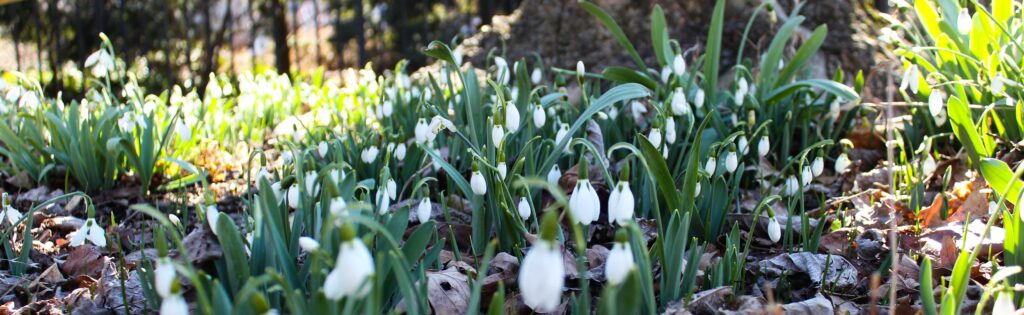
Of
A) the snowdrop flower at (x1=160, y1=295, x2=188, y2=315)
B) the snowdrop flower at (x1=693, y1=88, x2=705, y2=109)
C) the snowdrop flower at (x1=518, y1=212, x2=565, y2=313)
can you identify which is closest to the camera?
the snowdrop flower at (x1=518, y1=212, x2=565, y2=313)

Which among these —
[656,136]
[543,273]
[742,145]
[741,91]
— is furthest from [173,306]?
[741,91]

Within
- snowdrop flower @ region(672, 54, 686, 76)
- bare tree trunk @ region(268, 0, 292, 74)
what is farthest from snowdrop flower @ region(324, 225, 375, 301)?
bare tree trunk @ region(268, 0, 292, 74)

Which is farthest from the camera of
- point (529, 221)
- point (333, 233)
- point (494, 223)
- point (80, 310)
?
point (529, 221)

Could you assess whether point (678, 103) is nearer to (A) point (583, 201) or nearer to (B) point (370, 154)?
(B) point (370, 154)

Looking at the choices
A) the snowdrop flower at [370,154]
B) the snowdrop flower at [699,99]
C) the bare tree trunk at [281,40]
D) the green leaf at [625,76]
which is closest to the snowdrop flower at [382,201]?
the snowdrop flower at [370,154]

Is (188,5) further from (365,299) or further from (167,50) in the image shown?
(365,299)

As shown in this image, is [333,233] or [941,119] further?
[941,119]

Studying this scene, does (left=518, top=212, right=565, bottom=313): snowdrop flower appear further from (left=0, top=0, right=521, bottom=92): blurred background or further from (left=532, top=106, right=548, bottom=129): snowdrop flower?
(left=0, top=0, right=521, bottom=92): blurred background

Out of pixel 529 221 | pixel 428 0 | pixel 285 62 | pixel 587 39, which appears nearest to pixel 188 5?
pixel 285 62

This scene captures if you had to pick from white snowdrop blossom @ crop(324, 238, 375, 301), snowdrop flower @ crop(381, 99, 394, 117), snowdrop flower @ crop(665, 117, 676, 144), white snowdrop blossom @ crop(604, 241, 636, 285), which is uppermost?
white snowdrop blossom @ crop(324, 238, 375, 301)
